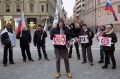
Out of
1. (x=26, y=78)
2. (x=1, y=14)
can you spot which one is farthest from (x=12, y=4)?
(x=26, y=78)

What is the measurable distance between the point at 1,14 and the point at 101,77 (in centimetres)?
6820

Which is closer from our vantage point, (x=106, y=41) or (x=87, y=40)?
(x=106, y=41)

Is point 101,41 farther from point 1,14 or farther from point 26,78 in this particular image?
point 1,14

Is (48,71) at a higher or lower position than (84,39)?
lower

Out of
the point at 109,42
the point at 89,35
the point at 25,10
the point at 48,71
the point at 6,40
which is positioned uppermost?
the point at 25,10

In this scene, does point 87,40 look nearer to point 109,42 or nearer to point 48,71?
point 109,42

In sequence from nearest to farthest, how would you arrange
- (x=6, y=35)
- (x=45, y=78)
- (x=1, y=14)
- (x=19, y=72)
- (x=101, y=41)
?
(x=45, y=78) → (x=19, y=72) → (x=101, y=41) → (x=6, y=35) → (x=1, y=14)

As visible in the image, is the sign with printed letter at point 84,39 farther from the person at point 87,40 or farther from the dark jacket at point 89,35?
the dark jacket at point 89,35

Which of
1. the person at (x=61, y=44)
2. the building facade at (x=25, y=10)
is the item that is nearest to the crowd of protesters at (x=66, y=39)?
the person at (x=61, y=44)

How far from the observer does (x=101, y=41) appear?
42.4 ft

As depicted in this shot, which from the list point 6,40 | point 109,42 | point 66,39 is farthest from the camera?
point 6,40

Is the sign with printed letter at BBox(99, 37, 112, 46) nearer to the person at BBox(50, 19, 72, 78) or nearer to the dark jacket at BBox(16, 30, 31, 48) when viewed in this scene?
the person at BBox(50, 19, 72, 78)

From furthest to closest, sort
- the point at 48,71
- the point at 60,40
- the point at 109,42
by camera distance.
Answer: the point at 109,42
the point at 48,71
the point at 60,40

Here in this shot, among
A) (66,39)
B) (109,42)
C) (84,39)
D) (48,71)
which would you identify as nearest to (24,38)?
(84,39)
